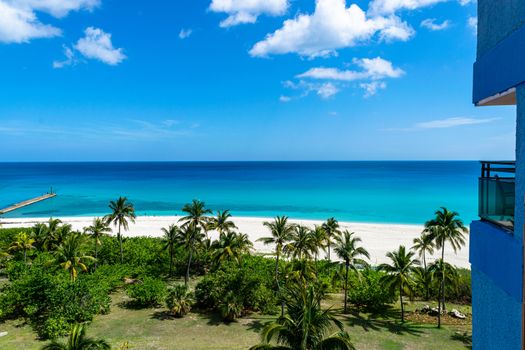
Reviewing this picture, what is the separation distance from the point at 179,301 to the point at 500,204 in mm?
27632

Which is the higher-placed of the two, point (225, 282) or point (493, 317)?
point (493, 317)

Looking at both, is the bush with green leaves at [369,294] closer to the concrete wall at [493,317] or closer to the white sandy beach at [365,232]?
the white sandy beach at [365,232]

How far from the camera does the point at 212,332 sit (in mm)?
26344

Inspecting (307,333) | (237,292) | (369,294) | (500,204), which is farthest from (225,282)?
(500,204)

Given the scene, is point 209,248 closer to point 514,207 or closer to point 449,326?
point 449,326

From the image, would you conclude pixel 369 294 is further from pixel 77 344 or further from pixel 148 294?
pixel 77 344

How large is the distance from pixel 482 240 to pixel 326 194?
390 ft

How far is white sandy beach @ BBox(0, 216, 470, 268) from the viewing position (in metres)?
46.7

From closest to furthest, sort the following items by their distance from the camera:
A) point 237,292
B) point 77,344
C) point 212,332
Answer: point 77,344, point 212,332, point 237,292

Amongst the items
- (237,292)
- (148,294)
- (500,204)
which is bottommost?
(148,294)

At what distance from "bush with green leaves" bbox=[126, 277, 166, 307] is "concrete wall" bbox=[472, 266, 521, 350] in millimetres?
28935

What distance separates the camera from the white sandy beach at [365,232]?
4670 cm

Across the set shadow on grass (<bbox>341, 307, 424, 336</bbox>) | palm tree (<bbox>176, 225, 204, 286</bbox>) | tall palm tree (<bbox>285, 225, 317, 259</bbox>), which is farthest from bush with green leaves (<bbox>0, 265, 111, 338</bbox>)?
shadow on grass (<bbox>341, 307, 424, 336</bbox>)

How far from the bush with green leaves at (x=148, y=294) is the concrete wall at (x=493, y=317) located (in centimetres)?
2893
